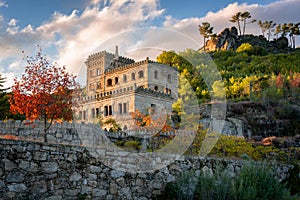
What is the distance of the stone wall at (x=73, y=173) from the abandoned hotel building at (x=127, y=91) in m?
12.6

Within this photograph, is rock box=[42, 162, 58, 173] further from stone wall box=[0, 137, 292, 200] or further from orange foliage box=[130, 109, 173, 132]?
orange foliage box=[130, 109, 173, 132]

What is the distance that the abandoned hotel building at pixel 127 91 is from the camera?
23472mm

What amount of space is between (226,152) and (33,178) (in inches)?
372

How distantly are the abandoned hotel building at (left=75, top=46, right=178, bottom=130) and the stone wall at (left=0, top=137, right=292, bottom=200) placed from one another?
12.6 m

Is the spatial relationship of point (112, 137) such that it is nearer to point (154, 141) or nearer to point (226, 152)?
point (154, 141)

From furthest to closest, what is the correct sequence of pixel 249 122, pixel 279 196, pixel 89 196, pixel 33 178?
1. pixel 249 122
2. pixel 279 196
3. pixel 89 196
4. pixel 33 178

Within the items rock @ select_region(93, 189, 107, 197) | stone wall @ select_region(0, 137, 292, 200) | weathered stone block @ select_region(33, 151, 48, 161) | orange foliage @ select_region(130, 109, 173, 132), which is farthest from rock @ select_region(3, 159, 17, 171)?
orange foliage @ select_region(130, 109, 173, 132)

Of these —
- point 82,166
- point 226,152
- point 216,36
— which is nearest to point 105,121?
point 226,152

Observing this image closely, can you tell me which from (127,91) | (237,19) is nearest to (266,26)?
(237,19)

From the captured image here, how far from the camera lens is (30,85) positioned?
14641 mm

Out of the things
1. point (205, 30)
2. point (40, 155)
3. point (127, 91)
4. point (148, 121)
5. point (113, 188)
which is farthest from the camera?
point (205, 30)

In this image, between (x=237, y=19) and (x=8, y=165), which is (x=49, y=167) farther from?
(x=237, y=19)

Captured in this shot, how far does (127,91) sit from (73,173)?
15.8 metres

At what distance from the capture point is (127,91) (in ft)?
79.7
